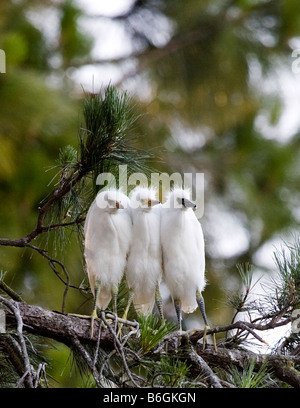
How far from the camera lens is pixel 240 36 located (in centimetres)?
459

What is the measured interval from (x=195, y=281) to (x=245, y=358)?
0.33m

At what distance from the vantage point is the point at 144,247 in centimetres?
173

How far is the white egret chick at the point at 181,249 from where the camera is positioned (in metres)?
1.75

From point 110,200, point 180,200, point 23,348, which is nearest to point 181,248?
point 180,200

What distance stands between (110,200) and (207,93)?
10.2 feet

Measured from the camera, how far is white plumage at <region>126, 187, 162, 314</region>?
1.72 m

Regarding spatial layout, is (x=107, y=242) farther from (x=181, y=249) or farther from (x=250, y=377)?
(x=250, y=377)

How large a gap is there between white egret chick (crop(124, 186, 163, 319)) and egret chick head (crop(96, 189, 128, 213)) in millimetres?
61

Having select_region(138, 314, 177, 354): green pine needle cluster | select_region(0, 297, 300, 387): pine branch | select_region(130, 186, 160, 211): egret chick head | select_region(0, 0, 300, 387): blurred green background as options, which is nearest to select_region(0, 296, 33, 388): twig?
select_region(0, 297, 300, 387): pine branch

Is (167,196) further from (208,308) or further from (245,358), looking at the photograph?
(208,308)

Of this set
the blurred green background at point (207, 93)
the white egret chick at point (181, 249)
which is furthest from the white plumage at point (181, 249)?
the blurred green background at point (207, 93)

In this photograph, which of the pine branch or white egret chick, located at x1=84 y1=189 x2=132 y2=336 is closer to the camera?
the pine branch

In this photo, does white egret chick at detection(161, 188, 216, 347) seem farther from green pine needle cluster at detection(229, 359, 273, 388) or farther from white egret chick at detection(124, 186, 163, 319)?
green pine needle cluster at detection(229, 359, 273, 388)

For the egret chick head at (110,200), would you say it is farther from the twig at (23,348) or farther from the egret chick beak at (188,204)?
the twig at (23,348)
